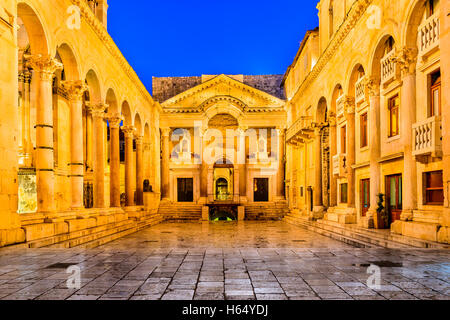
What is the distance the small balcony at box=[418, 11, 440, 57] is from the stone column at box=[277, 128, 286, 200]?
22.3 metres

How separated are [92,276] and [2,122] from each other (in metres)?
6.13

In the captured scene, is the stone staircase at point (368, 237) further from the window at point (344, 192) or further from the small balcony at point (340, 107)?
the small balcony at point (340, 107)

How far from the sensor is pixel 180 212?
31.5 meters

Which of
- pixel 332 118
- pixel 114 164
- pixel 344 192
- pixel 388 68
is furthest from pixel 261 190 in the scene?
pixel 388 68

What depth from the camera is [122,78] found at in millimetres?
22984

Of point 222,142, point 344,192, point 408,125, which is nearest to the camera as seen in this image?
point 408,125

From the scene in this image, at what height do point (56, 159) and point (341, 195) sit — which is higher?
point (56, 159)

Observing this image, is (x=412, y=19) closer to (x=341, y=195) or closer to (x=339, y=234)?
(x=339, y=234)

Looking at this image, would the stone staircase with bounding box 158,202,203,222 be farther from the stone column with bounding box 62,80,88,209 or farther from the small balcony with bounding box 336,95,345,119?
the stone column with bounding box 62,80,88,209

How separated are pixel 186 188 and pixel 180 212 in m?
4.57

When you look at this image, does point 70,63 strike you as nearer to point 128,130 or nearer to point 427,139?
point 128,130

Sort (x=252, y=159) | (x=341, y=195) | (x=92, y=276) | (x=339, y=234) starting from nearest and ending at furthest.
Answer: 1. (x=92, y=276)
2. (x=339, y=234)
3. (x=341, y=195)
4. (x=252, y=159)

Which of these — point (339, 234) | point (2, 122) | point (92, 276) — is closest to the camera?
point (92, 276)
